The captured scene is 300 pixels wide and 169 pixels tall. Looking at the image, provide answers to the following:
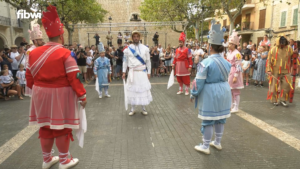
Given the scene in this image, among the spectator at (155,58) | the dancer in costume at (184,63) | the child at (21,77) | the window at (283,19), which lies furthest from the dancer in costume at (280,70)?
the window at (283,19)

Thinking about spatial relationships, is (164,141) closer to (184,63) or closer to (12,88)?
(184,63)

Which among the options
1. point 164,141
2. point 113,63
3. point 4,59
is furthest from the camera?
point 113,63

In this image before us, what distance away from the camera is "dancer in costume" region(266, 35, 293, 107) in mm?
6375

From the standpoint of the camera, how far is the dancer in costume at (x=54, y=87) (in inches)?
110

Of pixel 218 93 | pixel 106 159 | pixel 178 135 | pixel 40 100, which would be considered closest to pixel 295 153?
pixel 218 93

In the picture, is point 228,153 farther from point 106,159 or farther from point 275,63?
point 275,63

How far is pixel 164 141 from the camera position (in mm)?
4125

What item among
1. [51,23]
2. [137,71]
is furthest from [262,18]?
[51,23]

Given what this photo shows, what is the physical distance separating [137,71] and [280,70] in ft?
13.8

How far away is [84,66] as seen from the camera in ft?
39.5

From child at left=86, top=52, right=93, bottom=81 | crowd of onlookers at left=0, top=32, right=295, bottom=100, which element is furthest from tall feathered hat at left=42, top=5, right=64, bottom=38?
child at left=86, top=52, right=93, bottom=81

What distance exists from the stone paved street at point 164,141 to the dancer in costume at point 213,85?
0.64m

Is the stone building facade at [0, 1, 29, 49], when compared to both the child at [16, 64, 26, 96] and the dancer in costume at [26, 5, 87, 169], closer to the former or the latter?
the child at [16, 64, 26, 96]

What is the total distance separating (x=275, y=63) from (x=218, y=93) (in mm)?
4159
